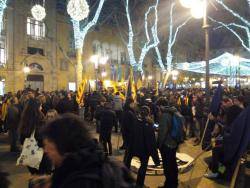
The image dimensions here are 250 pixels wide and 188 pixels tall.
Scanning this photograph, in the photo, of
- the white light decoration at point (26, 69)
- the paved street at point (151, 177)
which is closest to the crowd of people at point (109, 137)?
the paved street at point (151, 177)

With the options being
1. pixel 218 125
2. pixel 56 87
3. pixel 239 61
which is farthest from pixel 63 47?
pixel 218 125

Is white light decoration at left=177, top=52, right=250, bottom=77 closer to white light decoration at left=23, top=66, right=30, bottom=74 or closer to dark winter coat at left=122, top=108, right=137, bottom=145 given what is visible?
dark winter coat at left=122, top=108, right=137, bottom=145

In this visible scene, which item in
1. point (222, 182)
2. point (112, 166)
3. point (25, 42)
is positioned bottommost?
point (222, 182)

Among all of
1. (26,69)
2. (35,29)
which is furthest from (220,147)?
(35,29)

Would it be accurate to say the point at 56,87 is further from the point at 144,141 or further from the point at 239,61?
the point at 144,141

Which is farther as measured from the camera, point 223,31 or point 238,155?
point 223,31

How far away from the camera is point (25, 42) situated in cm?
3594

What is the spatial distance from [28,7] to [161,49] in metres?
26.5

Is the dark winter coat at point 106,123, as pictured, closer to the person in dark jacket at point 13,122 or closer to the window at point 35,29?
the person in dark jacket at point 13,122

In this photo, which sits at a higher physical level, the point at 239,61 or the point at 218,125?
the point at 239,61

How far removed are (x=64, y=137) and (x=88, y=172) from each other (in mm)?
297

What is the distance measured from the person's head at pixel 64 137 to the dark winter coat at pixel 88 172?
6cm

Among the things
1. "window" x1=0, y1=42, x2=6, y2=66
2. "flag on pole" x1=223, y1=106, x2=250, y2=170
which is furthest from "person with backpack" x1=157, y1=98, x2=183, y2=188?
"window" x1=0, y1=42, x2=6, y2=66

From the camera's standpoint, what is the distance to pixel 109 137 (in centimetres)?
972
